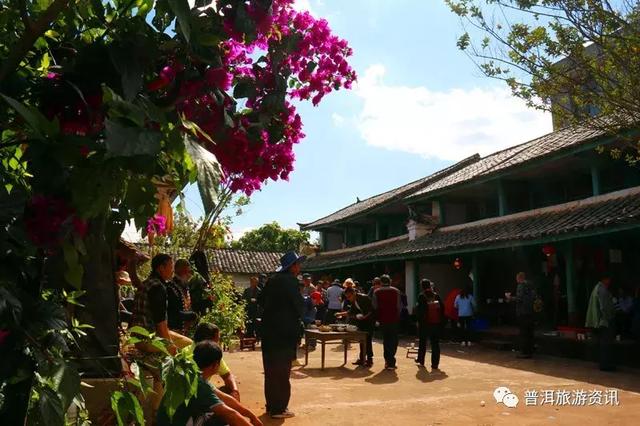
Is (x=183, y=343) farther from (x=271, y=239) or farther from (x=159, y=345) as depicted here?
(x=271, y=239)

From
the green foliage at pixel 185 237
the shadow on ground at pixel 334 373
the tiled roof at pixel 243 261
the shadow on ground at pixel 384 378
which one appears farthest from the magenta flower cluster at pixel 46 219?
the tiled roof at pixel 243 261

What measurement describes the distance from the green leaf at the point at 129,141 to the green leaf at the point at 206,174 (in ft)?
0.35

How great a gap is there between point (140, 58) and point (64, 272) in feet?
2.16

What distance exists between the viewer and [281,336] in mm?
6176

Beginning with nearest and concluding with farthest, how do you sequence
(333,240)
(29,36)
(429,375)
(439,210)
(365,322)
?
1. (29,36)
2. (429,375)
3. (365,322)
4. (439,210)
5. (333,240)

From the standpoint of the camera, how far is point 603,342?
9641 mm

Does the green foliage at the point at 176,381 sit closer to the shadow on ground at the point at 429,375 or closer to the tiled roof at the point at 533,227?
the shadow on ground at the point at 429,375

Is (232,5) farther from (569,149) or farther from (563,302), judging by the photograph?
(563,302)

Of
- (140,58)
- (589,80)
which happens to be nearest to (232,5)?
(140,58)

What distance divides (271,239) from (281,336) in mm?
47484

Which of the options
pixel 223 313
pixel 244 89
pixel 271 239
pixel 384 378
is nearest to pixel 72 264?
pixel 244 89

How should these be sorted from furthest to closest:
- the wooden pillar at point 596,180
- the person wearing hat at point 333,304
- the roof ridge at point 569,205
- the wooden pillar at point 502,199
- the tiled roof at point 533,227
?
the wooden pillar at point 502,199 < the person wearing hat at point 333,304 < the wooden pillar at point 596,180 < the roof ridge at point 569,205 < the tiled roof at point 533,227

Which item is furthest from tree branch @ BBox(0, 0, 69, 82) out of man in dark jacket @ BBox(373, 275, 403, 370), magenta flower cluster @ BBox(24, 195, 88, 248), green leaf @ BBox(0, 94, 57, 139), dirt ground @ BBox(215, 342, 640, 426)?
man in dark jacket @ BBox(373, 275, 403, 370)

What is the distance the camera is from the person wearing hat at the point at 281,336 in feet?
20.2
